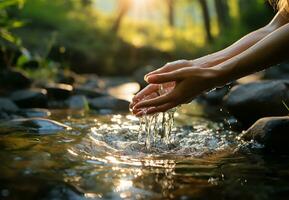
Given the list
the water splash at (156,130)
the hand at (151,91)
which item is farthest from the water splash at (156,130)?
the hand at (151,91)

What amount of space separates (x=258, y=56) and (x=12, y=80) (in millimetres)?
4944

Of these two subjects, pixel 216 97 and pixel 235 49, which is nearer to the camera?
pixel 235 49

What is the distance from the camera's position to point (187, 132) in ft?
13.8

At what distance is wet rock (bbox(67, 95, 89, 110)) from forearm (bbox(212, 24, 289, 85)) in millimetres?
3803

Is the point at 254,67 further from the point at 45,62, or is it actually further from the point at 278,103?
the point at 45,62

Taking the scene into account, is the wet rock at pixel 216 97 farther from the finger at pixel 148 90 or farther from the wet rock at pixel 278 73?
the finger at pixel 148 90

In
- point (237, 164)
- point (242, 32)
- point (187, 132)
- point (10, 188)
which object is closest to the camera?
point (10, 188)

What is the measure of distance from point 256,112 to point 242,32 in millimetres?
12094

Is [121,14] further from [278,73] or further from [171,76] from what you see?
[171,76]

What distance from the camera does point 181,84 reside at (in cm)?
243

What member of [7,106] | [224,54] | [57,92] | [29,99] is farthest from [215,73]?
[57,92]

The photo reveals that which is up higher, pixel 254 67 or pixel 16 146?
pixel 254 67

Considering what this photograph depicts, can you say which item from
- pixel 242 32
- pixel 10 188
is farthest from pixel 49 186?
pixel 242 32

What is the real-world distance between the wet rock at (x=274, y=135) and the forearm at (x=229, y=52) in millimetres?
672
